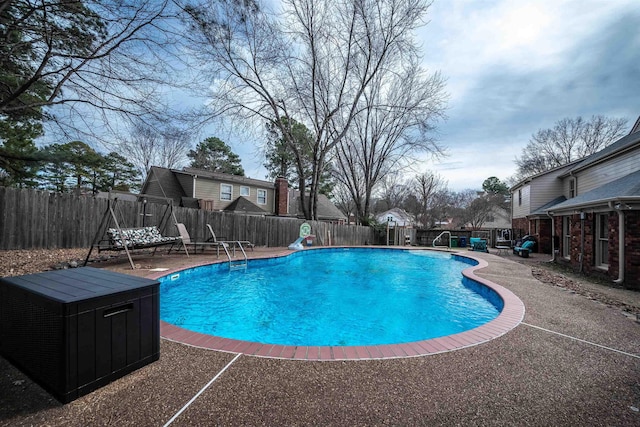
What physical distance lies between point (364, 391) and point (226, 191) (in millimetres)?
20103

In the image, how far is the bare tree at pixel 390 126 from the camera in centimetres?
1581

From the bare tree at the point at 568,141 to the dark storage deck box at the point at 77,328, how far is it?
102 ft

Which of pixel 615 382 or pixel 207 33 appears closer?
pixel 615 382

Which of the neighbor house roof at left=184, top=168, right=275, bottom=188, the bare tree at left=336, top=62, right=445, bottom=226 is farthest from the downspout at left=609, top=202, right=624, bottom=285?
the neighbor house roof at left=184, top=168, right=275, bottom=188

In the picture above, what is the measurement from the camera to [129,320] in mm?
2016

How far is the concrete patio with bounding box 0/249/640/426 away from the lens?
1.62 meters

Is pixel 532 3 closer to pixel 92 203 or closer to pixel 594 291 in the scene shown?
pixel 594 291

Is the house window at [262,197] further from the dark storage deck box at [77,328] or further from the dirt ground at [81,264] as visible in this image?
the dark storage deck box at [77,328]

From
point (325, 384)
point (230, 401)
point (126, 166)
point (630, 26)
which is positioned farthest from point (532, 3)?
point (126, 166)

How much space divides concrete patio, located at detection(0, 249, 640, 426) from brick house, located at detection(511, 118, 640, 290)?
5420 millimetres

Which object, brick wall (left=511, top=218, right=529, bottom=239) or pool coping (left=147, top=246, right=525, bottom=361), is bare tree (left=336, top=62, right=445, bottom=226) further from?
pool coping (left=147, top=246, right=525, bottom=361)

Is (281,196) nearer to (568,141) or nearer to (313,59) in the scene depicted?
(313,59)

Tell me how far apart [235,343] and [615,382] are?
323cm

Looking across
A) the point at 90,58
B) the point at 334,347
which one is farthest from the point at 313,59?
the point at 334,347
